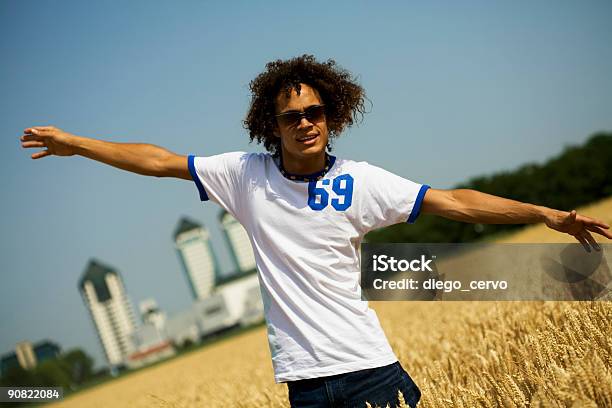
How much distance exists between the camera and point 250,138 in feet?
12.4

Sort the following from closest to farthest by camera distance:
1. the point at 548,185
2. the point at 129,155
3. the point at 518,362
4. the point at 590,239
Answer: the point at 590,239 → the point at 129,155 → the point at 518,362 → the point at 548,185

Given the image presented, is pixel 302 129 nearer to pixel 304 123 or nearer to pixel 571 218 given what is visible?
pixel 304 123

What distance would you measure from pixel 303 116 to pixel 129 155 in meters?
0.88

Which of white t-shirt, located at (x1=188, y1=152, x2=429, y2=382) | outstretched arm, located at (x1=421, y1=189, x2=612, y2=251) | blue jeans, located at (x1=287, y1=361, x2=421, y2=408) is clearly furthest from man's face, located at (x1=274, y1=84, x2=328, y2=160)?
blue jeans, located at (x1=287, y1=361, x2=421, y2=408)

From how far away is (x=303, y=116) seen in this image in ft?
10.8

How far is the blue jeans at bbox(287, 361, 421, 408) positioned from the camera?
3094 millimetres

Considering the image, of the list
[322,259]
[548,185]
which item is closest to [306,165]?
[322,259]

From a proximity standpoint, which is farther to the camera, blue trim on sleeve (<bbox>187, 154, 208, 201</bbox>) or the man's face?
blue trim on sleeve (<bbox>187, 154, 208, 201</bbox>)

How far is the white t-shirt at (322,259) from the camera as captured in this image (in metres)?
3.09

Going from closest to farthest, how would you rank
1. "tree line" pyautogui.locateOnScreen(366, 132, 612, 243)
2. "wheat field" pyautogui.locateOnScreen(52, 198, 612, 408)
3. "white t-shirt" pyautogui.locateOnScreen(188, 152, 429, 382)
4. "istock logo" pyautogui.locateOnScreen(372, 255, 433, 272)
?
1. "wheat field" pyautogui.locateOnScreen(52, 198, 612, 408)
2. "white t-shirt" pyautogui.locateOnScreen(188, 152, 429, 382)
3. "istock logo" pyautogui.locateOnScreen(372, 255, 433, 272)
4. "tree line" pyautogui.locateOnScreen(366, 132, 612, 243)

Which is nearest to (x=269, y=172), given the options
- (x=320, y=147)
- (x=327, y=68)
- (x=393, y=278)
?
(x=320, y=147)

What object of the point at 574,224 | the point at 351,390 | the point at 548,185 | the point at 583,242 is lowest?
the point at 548,185

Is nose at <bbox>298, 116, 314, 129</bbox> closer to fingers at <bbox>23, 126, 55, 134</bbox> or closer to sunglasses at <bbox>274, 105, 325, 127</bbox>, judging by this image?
sunglasses at <bbox>274, 105, 325, 127</bbox>

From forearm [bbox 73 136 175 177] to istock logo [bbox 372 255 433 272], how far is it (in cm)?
114
